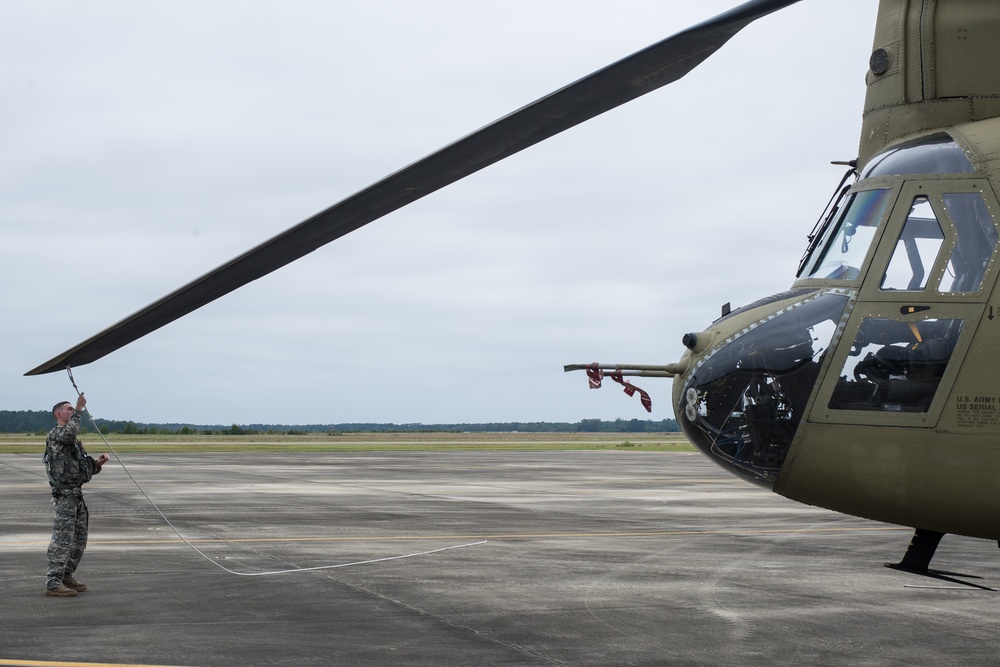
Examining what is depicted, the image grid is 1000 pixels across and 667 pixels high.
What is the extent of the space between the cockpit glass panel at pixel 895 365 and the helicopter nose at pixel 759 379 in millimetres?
201

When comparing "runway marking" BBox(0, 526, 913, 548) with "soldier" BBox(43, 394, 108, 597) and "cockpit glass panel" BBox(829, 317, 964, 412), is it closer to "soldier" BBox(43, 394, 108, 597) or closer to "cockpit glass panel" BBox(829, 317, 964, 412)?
"soldier" BBox(43, 394, 108, 597)

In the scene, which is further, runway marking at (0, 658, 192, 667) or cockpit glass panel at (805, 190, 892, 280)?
runway marking at (0, 658, 192, 667)

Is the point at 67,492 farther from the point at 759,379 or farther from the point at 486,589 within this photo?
the point at 759,379

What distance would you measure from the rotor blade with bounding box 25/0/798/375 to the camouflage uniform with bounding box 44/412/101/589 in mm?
5810

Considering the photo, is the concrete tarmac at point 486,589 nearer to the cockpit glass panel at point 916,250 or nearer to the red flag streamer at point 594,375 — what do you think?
the red flag streamer at point 594,375

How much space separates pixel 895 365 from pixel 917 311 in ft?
1.17

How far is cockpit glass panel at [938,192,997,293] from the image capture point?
20.5ft

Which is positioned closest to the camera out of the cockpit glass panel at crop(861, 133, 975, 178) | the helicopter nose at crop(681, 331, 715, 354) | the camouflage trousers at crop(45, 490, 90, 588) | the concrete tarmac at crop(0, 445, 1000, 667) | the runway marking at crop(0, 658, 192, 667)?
the cockpit glass panel at crop(861, 133, 975, 178)

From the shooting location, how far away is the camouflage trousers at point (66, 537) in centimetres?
1106

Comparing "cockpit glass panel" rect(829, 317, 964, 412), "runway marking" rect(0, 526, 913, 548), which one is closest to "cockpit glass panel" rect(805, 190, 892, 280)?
"cockpit glass panel" rect(829, 317, 964, 412)

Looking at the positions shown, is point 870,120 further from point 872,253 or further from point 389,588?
point 389,588

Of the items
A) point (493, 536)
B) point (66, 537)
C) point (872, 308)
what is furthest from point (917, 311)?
point (493, 536)

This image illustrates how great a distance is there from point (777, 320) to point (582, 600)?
524cm

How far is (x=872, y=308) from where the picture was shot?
6.46 meters
